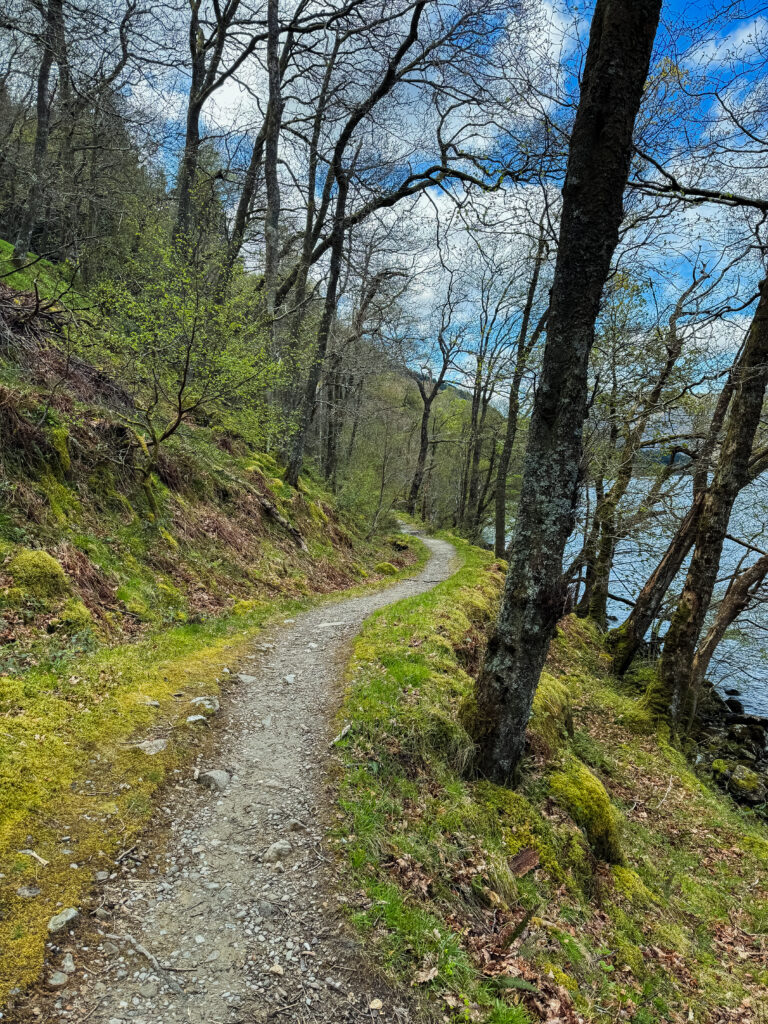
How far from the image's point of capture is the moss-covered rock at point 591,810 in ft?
17.4

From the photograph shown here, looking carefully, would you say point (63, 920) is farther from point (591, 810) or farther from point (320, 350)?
point (320, 350)

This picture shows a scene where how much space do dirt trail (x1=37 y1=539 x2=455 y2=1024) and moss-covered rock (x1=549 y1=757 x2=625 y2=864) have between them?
2653 mm

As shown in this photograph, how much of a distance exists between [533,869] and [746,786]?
7.88 metres

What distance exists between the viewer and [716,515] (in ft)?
30.2

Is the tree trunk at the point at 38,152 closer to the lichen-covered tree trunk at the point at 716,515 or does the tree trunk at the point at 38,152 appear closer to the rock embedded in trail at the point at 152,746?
Result: the rock embedded in trail at the point at 152,746

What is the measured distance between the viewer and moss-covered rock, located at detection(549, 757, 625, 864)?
5309 mm

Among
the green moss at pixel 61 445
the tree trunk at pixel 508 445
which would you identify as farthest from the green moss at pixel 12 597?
the tree trunk at pixel 508 445

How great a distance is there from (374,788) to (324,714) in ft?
4.26

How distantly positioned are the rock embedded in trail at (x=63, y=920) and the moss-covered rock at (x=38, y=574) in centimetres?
339

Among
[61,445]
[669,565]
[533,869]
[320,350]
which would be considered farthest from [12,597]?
[669,565]

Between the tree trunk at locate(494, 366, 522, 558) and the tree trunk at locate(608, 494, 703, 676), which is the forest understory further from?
the tree trunk at locate(494, 366, 522, 558)

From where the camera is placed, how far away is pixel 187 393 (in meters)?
9.38

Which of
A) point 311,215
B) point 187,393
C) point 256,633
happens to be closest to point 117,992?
point 256,633

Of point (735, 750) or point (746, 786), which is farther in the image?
point (735, 750)
